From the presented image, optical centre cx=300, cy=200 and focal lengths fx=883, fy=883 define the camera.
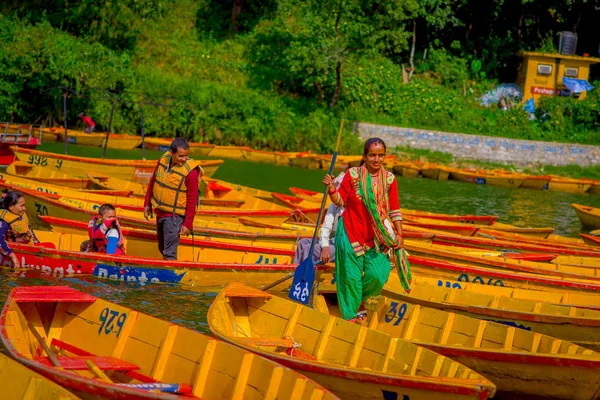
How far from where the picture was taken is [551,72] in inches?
1423

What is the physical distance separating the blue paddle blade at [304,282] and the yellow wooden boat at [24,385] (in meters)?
3.60

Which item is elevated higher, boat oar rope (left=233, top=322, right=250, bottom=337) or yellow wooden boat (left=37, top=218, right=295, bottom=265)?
yellow wooden boat (left=37, top=218, right=295, bottom=265)

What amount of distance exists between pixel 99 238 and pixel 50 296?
384 centimetres

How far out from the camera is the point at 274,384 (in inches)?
246

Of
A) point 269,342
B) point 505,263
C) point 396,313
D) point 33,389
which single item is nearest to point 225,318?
point 269,342

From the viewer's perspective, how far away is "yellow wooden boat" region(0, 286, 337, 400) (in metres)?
6.11

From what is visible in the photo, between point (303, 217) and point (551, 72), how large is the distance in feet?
77.5

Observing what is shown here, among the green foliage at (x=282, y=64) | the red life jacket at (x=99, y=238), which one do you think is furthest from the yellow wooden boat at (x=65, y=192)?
the green foliage at (x=282, y=64)

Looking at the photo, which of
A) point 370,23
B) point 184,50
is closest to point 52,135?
point 184,50

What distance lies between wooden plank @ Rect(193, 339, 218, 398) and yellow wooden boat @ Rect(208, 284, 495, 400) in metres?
0.33

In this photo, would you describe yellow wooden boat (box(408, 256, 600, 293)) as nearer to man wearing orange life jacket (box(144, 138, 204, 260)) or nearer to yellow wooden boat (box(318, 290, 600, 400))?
yellow wooden boat (box(318, 290, 600, 400))

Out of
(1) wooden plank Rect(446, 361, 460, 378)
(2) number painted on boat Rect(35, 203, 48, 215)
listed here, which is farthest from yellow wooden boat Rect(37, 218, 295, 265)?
(1) wooden plank Rect(446, 361, 460, 378)

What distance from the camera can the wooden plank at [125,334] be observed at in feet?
24.5

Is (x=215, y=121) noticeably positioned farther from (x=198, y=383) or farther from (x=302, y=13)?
(x=198, y=383)
